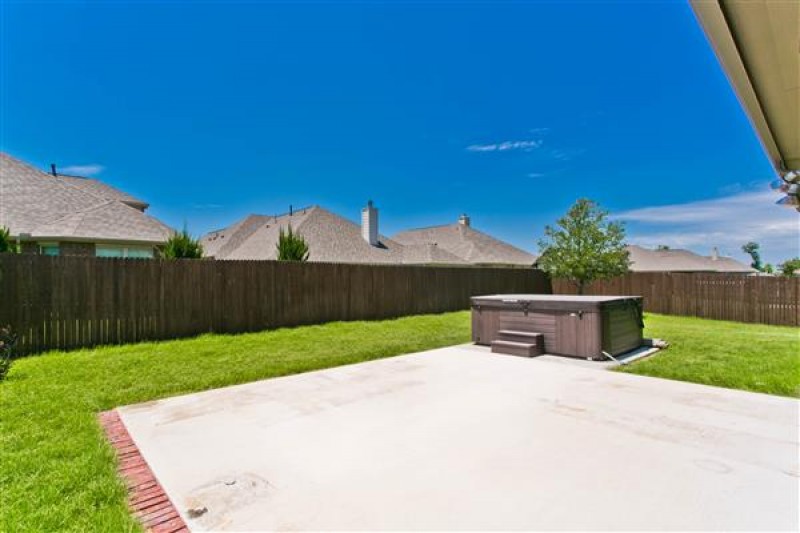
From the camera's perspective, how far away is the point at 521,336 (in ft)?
24.3

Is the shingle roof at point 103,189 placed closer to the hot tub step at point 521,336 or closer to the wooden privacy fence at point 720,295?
the hot tub step at point 521,336

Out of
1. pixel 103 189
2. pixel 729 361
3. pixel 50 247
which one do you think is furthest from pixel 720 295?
pixel 103 189

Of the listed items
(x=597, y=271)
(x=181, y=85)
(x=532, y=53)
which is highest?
(x=532, y=53)

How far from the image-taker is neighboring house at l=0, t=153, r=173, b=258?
10891 millimetres

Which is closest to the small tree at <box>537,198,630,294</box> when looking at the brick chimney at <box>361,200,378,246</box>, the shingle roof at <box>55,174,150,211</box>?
the brick chimney at <box>361,200,378,246</box>

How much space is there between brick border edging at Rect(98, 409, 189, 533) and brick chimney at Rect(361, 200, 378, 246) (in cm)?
1747

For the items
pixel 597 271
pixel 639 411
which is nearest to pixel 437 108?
pixel 597 271

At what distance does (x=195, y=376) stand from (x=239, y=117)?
35.1 feet

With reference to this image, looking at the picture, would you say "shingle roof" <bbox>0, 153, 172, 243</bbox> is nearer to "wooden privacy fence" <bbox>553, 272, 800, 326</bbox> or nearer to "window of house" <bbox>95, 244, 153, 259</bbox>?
"window of house" <bbox>95, 244, 153, 259</bbox>

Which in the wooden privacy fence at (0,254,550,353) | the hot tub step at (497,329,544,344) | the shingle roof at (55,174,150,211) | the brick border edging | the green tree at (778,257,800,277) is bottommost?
the brick border edging

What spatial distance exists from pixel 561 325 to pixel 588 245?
747 cm

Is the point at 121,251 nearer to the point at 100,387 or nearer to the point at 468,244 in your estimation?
the point at 100,387

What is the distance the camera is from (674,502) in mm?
2334

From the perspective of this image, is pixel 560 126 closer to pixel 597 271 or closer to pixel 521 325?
pixel 597 271
